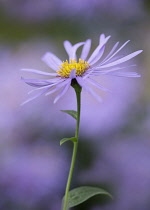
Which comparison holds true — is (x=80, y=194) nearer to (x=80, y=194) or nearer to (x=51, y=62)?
(x=80, y=194)

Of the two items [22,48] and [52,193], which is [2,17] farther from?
[52,193]

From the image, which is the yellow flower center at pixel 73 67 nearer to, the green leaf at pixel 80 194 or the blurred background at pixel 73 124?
the green leaf at pixel 80 194

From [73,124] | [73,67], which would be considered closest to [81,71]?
[73,67]

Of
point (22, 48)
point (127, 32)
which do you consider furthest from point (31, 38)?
point (127, 32)

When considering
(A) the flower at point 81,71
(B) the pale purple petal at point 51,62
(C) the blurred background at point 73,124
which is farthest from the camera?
(C) the blurred background at point 73,124

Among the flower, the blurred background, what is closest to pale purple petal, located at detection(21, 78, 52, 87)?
the flower

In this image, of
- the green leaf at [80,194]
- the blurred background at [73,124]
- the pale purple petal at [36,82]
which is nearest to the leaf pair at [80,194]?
the green leaf at [80,194]

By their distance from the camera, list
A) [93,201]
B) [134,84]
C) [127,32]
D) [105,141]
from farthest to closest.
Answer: [127,32], [134,84], [105,141], [93,201]

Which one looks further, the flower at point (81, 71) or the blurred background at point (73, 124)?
the blurred background at point (73, 124)
